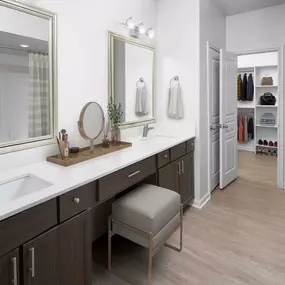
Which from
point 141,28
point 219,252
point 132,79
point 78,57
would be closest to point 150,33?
point 141,28

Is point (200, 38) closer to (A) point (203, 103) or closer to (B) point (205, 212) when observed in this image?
(A) point (203, 103)

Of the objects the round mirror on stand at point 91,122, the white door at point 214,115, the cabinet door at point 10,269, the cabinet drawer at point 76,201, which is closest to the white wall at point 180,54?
the white door at point 214,115

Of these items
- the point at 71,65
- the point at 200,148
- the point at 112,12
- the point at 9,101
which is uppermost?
the point at 112,12

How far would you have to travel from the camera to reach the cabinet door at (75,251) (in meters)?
1.42

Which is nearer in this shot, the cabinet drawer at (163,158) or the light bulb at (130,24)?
the cabinet drawer at (163,158)

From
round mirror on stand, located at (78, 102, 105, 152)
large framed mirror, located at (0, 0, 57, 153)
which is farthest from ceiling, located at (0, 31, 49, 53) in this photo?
round mirror on stand, located at (78, 102, 105, 152)

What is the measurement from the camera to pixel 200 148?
3.21m

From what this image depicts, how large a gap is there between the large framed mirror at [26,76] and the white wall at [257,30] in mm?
2962

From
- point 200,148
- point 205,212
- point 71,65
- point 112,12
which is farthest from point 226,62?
point 71,65

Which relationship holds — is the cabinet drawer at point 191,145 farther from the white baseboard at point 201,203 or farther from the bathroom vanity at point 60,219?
the bathroom vanity at point 60,219

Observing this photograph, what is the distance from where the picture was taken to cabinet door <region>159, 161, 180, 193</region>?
2.52m

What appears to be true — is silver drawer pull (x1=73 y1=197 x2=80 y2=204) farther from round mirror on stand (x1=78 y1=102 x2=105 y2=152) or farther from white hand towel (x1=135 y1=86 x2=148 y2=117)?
white hand towel (x1=135 y1=86 x2=148 y2=117)

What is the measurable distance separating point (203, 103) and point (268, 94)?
356cm

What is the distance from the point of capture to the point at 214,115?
3.70 meters
